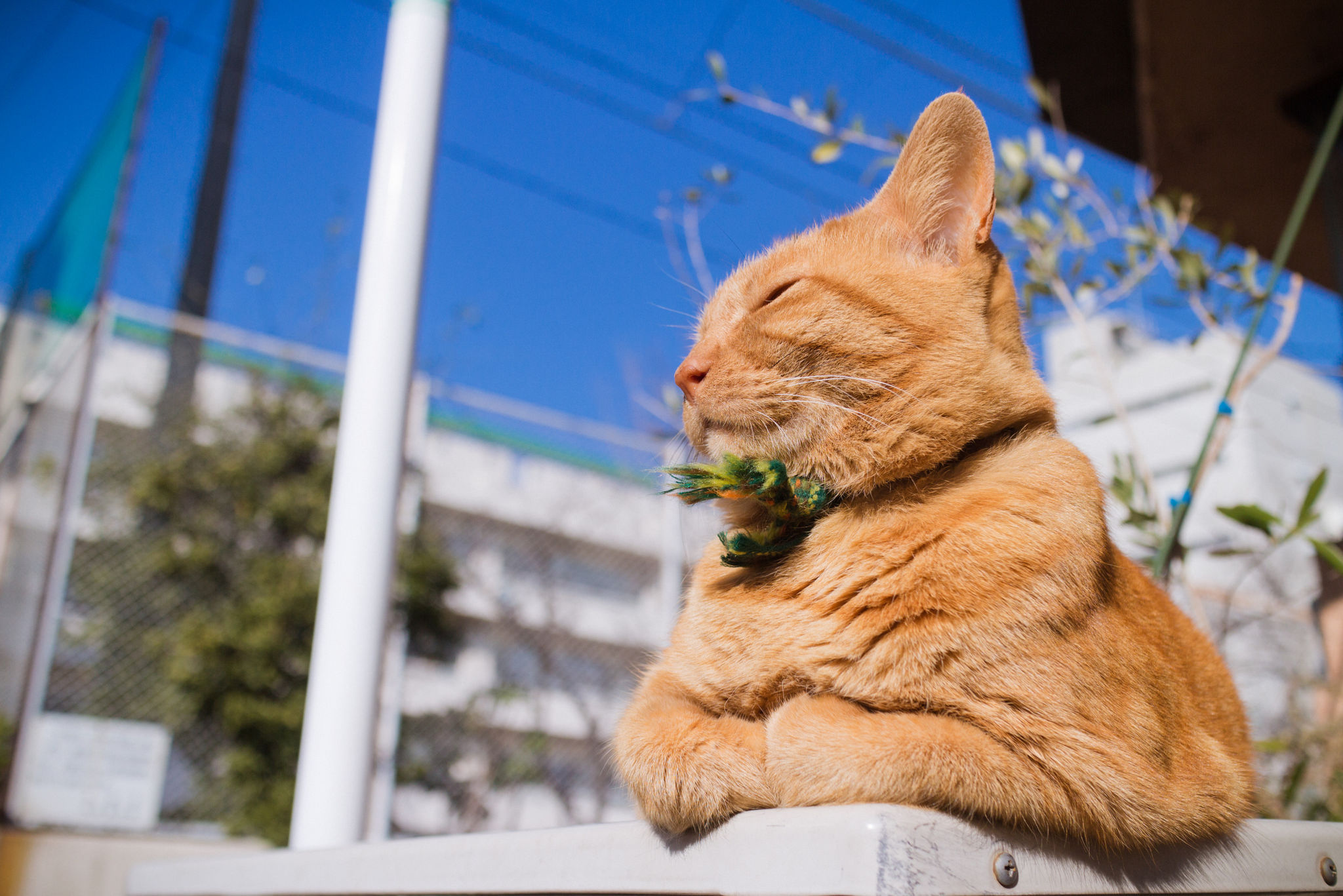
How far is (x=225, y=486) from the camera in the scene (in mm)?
4953

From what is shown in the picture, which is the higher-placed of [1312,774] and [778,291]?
[778,291]

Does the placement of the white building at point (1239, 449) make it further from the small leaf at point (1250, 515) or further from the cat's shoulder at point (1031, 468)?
the cat's shoulder at point (1031, 468)

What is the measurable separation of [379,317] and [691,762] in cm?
135

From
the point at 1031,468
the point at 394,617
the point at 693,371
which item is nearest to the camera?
the point at 1031,468

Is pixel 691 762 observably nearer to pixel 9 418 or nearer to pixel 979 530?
pixel 979 530

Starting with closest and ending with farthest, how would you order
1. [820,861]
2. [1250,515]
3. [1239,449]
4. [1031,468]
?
[820,861] → [1031,468] → [1250,515] → [1239,449]

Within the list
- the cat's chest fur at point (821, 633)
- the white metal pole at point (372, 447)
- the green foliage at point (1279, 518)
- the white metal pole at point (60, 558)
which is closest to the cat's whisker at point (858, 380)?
the cat's chest fur at point (821, 633)

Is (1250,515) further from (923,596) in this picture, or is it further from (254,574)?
(254,574)

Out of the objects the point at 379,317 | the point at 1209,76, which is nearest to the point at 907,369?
the point at 379,317

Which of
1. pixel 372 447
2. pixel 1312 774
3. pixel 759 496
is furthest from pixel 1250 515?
pixel 372 447

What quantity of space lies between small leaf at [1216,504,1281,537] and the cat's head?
869 millimetres

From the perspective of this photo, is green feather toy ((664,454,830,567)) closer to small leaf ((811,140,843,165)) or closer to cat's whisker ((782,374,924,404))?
cat's whisker ((782,374,924,404))

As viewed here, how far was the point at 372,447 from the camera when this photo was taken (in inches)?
71.3

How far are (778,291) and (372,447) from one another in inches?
40.8
